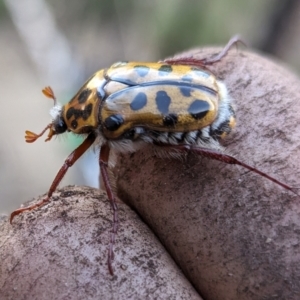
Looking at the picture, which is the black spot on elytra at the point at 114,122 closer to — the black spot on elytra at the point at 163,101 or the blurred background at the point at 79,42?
the black spot on elytra at the point at 163,101

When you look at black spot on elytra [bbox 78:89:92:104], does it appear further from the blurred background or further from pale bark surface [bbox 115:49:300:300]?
the blurred background

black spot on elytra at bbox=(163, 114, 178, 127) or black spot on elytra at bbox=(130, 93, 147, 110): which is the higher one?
black spot on elytra at bbox=(130, 93, 147, 110)

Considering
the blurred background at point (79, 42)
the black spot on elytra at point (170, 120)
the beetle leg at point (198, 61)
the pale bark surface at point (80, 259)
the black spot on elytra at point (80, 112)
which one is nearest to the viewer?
the pale bark surface at point (80, 259)

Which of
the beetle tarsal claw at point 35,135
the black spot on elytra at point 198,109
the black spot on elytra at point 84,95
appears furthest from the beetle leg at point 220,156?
the beetle tarsal claw at point 35,135

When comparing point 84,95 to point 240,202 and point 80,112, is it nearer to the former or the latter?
point 80,112

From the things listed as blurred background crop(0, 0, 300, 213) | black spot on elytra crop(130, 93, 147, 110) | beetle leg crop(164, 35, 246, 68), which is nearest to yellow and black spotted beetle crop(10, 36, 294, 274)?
black spot on elytra crop(130, 93, 147, 110)

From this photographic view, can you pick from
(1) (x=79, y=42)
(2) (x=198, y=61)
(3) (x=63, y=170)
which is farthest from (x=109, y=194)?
(1) (x=79, y=42)
